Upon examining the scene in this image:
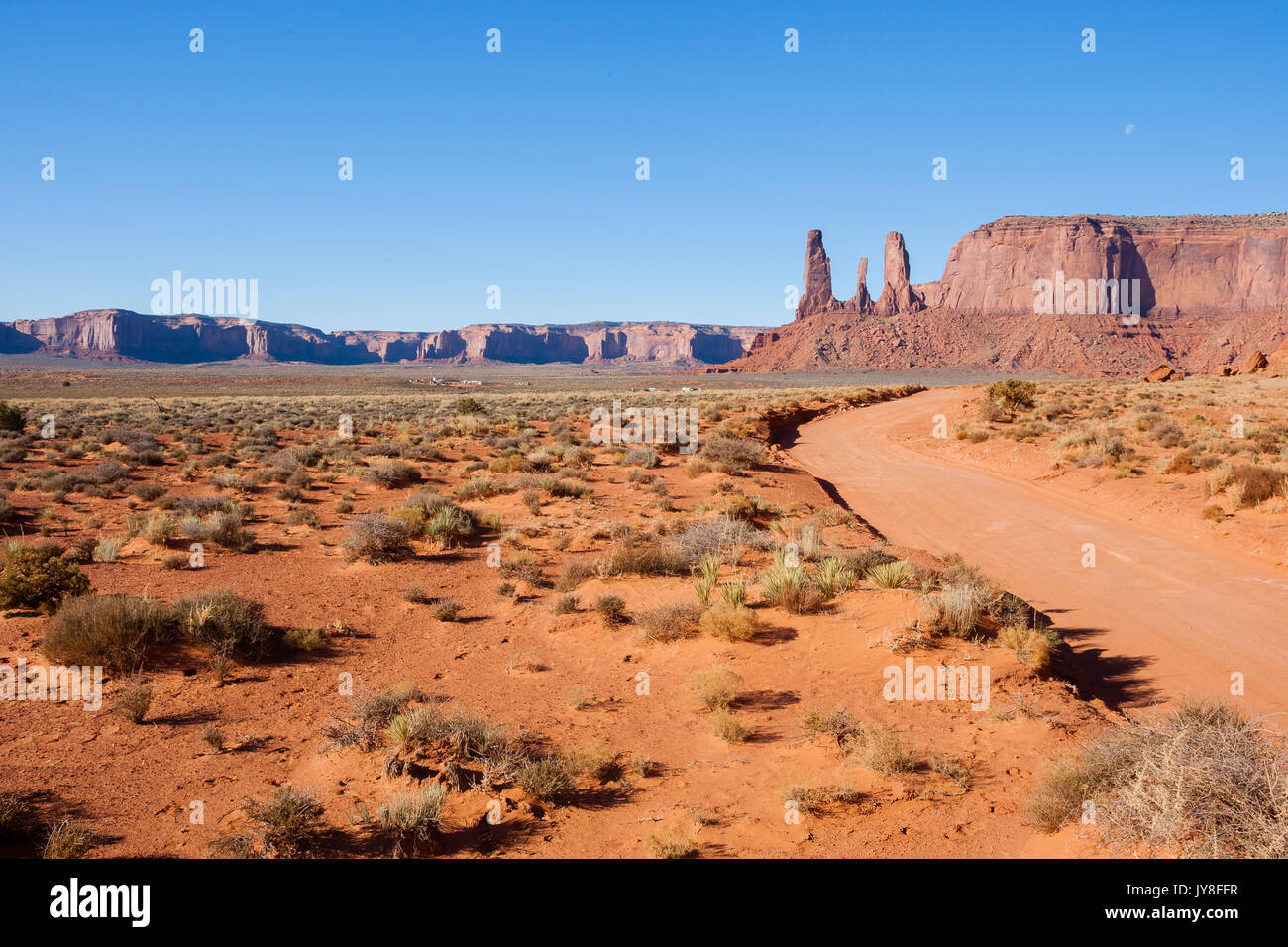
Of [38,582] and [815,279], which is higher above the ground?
[815,279]

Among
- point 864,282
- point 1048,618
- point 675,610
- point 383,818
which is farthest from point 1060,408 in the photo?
point 864,282

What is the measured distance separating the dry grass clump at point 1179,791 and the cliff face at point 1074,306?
116 meters

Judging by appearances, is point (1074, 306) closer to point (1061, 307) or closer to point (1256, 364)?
point (1061, 307)

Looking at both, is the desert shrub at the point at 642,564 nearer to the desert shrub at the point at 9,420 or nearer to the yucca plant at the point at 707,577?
the yucca plant at the point at 707,577

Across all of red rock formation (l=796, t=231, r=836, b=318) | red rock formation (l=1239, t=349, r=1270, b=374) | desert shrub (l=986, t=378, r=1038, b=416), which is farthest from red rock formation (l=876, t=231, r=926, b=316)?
desert shrub (l=986, t=378, r=1038, b=416)

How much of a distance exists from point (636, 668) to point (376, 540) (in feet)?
19.1

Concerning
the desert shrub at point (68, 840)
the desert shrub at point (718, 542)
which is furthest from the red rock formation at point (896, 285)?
the desert shrub at point (68, 840)

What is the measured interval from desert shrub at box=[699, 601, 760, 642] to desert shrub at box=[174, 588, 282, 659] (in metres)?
4.85

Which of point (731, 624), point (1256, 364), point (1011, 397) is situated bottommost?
point (731, 624)

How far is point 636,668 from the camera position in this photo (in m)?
7.10

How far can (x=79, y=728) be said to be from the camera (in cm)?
566

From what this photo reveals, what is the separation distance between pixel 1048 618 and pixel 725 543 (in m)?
4.32

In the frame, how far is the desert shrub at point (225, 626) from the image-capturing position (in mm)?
7133

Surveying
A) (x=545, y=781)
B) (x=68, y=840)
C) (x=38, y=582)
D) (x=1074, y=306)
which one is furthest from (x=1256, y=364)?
(x=1074, y=306)
